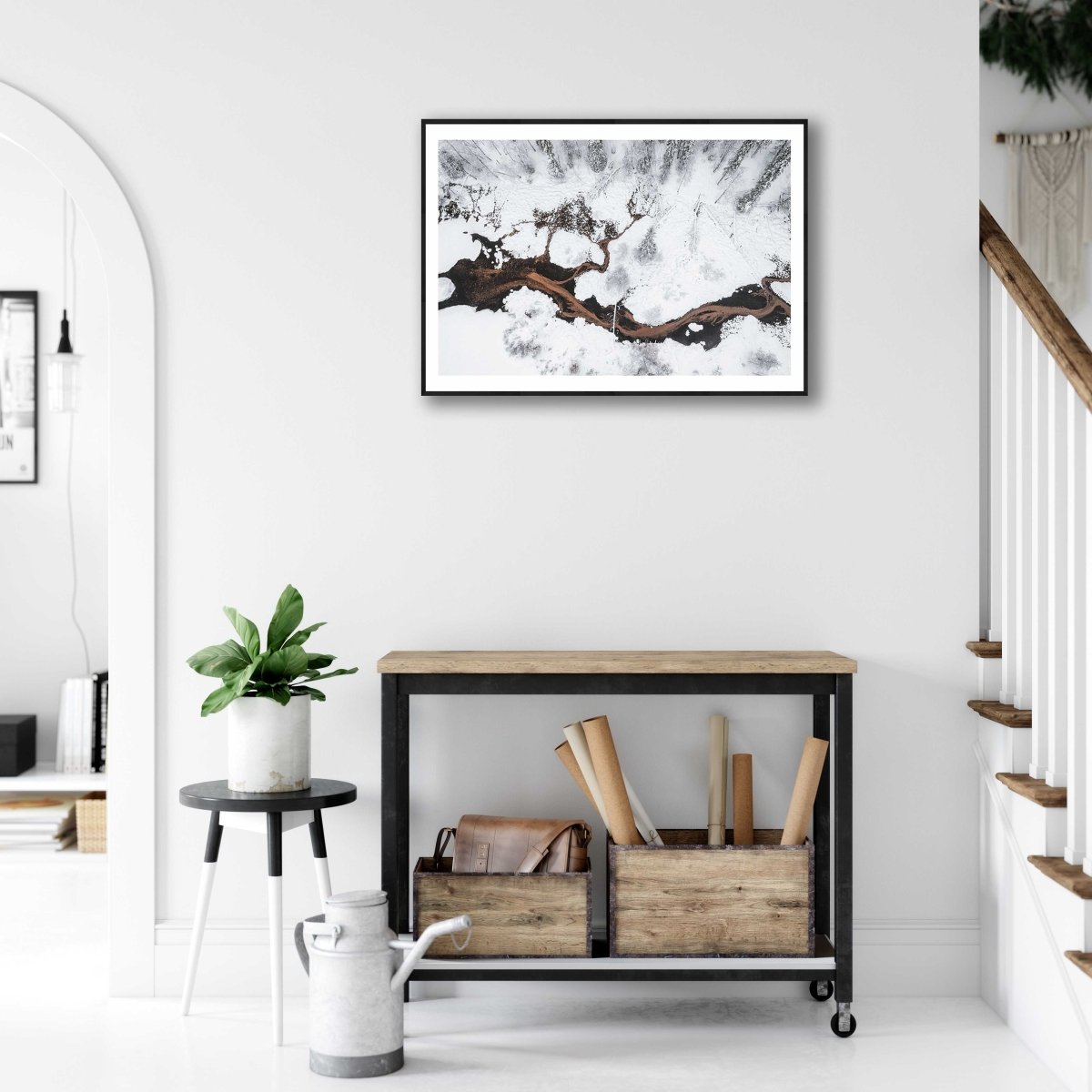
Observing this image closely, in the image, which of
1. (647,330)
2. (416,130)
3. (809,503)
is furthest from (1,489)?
(809,503)

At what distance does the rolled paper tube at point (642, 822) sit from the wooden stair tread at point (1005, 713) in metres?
0.75

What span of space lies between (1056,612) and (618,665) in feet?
2.80

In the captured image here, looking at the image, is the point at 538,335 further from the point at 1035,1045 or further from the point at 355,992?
the point at 1035,1045

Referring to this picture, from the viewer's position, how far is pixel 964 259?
2.72 metres

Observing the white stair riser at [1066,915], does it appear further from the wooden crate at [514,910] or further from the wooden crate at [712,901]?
the wooden crate at [514,910]

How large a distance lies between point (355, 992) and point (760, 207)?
1874mm

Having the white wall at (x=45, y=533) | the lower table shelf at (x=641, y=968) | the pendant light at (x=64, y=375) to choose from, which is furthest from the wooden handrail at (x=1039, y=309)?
the white wall at (x=45, y=533)

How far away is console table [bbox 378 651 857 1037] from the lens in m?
2.36

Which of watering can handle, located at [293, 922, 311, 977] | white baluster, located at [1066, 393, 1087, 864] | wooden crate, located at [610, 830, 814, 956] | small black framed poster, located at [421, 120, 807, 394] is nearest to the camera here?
white baluster, located at [1066, 393, 1087, 864]

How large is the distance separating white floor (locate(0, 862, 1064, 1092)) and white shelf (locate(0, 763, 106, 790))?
3.94 feet

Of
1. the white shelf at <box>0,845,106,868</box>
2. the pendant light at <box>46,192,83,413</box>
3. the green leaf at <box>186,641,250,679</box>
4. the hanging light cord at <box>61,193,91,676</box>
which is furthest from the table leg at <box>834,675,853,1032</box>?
the hanging light cord at <box>61,193,91,676</box>

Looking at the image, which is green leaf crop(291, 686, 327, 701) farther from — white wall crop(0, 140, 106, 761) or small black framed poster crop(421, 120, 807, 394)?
white wall crop(0, 140, 106, 761)

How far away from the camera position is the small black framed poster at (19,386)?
170 inches

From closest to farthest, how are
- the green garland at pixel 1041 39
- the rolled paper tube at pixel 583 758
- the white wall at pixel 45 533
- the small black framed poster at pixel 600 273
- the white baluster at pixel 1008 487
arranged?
the rolled paper tube at pixel 583 758 < the white baluster at pixel 1008 487 < the small black framed poster at pixel 600 273 < the green garland at pixel 1041 39 < the white wall at pixel 45 533
